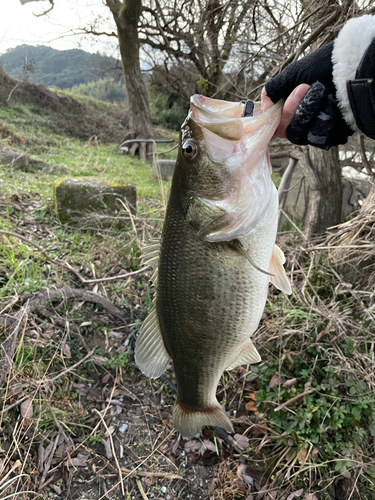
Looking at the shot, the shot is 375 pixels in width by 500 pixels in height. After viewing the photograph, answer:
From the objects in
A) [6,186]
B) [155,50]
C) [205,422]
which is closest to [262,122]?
[205,422]

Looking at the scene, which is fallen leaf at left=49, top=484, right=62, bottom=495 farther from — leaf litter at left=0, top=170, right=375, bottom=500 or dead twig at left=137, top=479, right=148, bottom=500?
dead twig at left=137, top=479, right=148, bottom=500

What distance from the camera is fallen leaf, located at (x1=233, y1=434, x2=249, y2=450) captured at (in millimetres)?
2377

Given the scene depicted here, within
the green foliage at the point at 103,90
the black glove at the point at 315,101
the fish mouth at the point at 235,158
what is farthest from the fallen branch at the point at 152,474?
the green foliage at the point at 103,90

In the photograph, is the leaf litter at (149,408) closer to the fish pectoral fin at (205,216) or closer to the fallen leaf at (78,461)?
the fallen leaf at (78,461)

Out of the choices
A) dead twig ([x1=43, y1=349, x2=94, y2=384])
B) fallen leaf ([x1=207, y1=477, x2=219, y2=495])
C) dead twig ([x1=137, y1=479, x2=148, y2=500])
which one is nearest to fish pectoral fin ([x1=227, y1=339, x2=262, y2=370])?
fallen leaf ([x1=207, y1=477, x2=219, y2=495])

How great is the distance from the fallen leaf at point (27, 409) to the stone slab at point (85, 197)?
8.49ft

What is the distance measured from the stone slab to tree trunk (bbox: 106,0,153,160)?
8374 millimetres

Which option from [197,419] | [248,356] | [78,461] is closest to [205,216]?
[248,356]

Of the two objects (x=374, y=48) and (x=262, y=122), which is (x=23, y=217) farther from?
(x=374, y=48)

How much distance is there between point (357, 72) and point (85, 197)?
146 inches

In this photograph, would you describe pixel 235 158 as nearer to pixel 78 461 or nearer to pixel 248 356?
pixel 248 356

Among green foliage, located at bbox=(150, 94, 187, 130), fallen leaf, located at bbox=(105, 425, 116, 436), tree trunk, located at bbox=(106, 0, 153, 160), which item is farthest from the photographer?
green foliage, located at bbox=(150, 94, 187, 130)

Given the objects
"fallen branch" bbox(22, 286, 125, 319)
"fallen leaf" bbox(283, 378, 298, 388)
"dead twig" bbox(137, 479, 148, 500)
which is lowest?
"dead twig" bbox(137, 479, 148, 500)

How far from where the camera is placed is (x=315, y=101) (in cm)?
121
